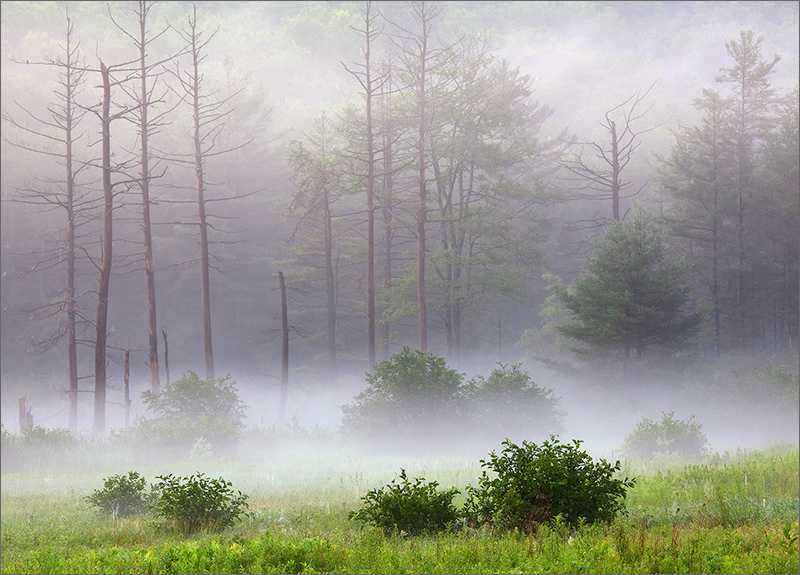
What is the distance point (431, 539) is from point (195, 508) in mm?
3177

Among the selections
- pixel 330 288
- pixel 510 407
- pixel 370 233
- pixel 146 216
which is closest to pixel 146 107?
pixel 146 216

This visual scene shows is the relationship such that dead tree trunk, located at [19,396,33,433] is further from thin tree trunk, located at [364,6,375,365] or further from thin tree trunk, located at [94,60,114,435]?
thin tree trunk, located at [364,6,375,365]

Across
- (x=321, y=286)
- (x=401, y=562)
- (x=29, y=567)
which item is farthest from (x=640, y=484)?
(x=321, y=286)

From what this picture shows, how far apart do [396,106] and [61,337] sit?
41.1 feet

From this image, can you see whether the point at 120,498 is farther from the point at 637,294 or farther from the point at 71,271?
the point at 637,294

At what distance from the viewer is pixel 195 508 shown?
9.17 m

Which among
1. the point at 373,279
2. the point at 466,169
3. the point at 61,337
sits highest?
the point at 466,169

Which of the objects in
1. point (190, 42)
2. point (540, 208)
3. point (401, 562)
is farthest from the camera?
point (540, 208)

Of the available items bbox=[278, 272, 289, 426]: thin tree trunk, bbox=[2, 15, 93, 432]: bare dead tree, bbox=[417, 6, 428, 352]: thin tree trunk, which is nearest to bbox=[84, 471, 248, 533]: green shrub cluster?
bbox=[2, 15, 93, 432]: bare dead tree

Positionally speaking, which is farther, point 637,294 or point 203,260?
point 203,260

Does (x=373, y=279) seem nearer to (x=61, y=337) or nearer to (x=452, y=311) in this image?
(x=452, y=311)

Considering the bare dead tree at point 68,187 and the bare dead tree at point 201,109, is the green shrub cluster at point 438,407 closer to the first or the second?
the bare dead tree at point 201,109

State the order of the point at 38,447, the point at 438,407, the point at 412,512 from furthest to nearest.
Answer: the point at 38,447 < the point at 438,407 < the point at 412,512

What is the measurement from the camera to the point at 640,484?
11141mm
